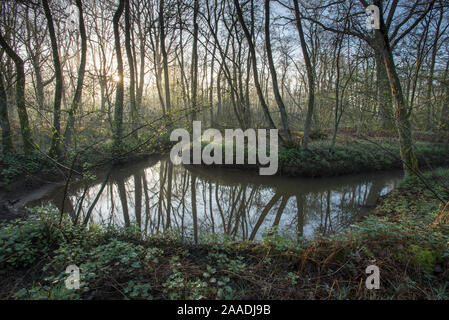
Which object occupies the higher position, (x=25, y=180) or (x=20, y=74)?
(x=20, y=74)

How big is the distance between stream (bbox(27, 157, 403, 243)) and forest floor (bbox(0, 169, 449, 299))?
0.72 meters

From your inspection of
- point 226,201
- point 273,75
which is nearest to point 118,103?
point 226,201

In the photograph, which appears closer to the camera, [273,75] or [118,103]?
[118,103]

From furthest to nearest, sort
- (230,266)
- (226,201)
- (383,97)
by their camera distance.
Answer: (226,201) → (383,97) → (230,266)

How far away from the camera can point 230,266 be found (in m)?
2.57

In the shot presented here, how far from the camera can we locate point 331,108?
35.4 feet

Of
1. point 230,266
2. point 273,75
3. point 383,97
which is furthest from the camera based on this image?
point 273,75

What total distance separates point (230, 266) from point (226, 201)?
4.30 metres

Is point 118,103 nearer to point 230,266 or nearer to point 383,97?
point 230,266

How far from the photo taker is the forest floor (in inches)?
83.5

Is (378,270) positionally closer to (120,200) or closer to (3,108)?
(120,200)

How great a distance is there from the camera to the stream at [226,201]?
5.05 meters
